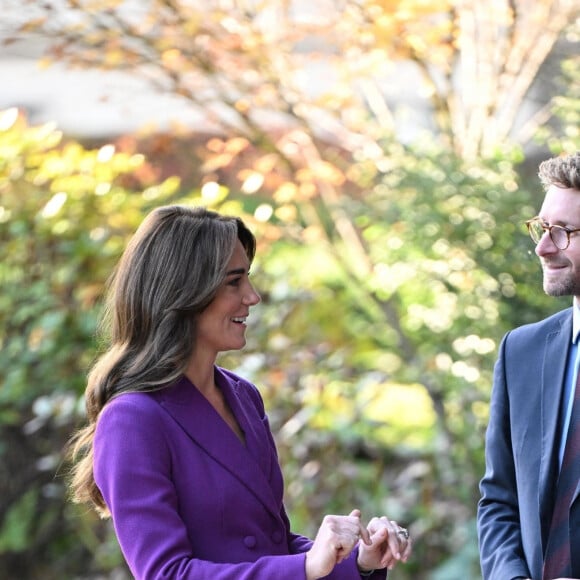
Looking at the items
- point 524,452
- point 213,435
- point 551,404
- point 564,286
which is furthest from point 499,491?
point 213,435

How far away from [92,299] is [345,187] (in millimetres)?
1585

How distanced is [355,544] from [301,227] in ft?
11.0

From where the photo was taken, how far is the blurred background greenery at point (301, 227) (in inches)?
187

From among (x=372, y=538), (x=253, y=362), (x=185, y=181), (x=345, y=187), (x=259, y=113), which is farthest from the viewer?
(x=185, y=181)

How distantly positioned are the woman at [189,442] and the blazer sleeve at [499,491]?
257 millimetres

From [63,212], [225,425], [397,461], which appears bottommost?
[397,461]

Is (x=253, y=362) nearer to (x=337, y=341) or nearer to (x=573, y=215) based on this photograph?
(x=337, y=341)

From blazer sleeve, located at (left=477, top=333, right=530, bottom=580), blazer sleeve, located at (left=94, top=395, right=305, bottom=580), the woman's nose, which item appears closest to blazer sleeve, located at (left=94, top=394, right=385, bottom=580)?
blazer sleeve, located at (left=94, top=395, right=305, bottom=580)

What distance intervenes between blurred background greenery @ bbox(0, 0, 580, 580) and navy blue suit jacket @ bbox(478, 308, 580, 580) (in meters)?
1.97

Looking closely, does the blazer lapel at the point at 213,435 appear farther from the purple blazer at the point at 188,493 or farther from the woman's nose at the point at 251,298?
the woman's nose at the point at 251,298

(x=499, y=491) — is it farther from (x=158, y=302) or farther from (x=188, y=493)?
(x=158, y=302)

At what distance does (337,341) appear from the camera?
5578 millimetres

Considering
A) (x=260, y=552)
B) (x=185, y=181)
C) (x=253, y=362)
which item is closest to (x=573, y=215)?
(x=260, y=552)

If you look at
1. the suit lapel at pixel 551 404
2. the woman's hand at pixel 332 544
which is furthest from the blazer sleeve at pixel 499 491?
the woman's hand at pixel 332 544
